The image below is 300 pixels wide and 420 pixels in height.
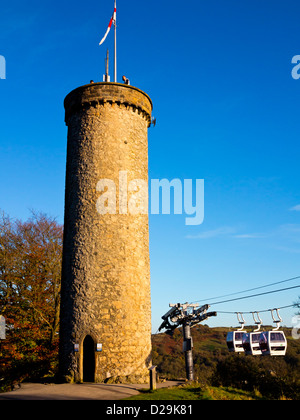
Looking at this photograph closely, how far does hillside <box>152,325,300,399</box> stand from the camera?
17228mm

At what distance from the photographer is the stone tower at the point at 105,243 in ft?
52.6

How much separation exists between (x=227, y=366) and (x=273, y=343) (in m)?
5.46

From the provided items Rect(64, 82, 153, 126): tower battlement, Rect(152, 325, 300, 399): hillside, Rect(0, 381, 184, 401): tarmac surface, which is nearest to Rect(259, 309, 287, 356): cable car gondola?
Rect(152, 325, 300, 399): hillside

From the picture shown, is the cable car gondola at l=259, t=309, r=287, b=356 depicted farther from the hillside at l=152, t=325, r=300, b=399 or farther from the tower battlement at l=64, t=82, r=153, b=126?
the tower battlement at l=64, t=82, r=153, b=126

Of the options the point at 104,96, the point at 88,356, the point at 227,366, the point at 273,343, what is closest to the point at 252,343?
the point at 273,343

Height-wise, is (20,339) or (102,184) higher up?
(102,184)

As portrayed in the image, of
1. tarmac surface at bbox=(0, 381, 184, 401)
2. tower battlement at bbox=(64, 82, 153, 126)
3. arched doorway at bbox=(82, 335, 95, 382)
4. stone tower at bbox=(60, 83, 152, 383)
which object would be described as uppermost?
tower battlement at bbox=(64, 82, 153, 126)

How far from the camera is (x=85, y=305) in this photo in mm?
16297

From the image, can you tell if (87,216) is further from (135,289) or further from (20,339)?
(20,339)

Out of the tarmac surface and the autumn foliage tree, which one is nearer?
the tarmac surface

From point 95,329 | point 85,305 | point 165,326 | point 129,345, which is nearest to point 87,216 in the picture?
point 85,305

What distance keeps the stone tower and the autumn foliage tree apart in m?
8.31
